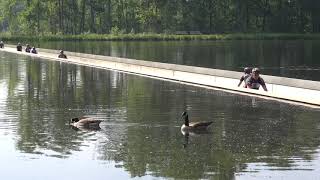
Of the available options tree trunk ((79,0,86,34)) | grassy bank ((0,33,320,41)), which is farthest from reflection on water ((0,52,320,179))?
tree trunk ((79,0,86,34))

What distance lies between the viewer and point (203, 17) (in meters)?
159

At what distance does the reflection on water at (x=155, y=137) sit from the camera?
17.1 metres

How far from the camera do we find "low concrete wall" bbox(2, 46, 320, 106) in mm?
32906

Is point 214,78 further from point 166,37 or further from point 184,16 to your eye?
point 184,16

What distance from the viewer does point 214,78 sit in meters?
43.4

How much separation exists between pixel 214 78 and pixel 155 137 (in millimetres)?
22274

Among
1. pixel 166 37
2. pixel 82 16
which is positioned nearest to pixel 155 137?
pixel 166 37

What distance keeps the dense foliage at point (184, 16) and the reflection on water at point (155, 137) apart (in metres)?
124

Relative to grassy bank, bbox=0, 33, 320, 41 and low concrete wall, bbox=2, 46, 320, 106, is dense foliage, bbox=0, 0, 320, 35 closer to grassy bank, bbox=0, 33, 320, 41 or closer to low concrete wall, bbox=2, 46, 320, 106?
grassy bank, bbox=0, 33, 320, 41

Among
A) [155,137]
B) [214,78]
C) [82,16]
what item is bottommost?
[155,137]

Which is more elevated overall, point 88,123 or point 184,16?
point 184,16

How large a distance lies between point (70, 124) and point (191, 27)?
139 meters

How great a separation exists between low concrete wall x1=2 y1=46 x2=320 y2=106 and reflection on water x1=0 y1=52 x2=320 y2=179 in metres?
1.71

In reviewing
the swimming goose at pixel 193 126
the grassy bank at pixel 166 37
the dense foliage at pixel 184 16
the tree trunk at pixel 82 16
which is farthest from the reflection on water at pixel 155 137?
the tree trunk at pixel 82 16
